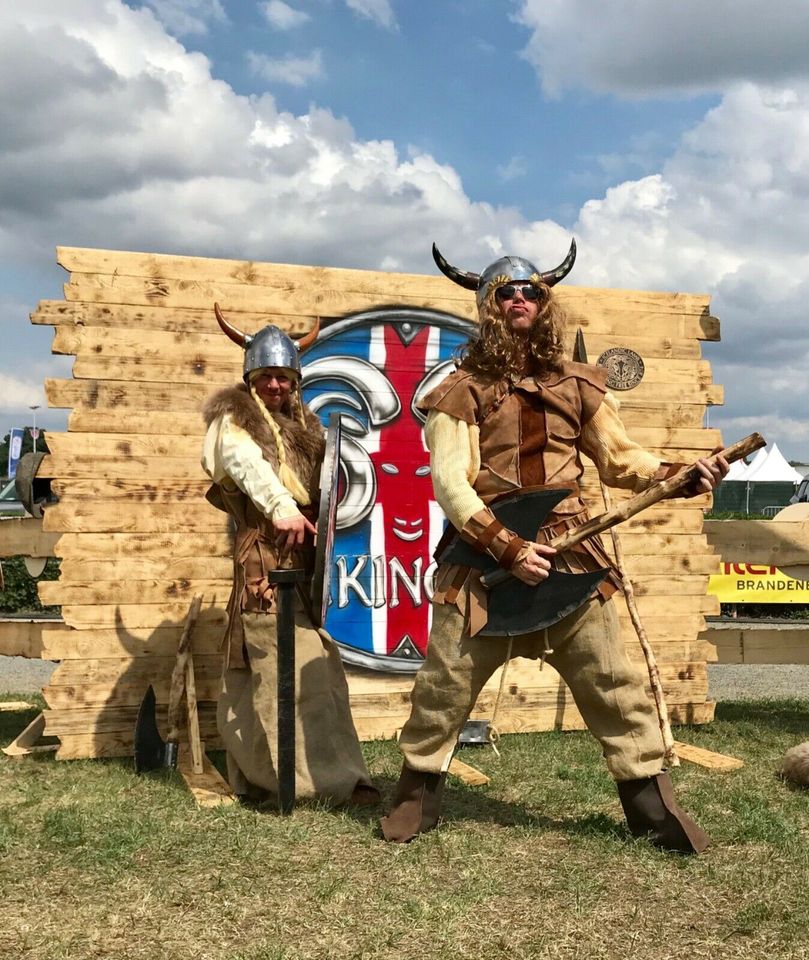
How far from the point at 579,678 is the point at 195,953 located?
1630 millimetres

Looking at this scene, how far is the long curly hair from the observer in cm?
391

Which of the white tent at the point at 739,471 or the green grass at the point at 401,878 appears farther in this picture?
the white tent at the point at 739,471

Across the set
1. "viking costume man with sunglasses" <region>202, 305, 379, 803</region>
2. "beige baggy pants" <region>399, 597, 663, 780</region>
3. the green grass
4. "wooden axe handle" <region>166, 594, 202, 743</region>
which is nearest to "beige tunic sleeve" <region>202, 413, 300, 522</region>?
"viking costume man with sunglasses" <region>202, 305, 379, 803</region>

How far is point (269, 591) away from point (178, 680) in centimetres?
106

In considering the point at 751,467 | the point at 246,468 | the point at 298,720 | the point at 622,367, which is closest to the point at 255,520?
the point at 246,468

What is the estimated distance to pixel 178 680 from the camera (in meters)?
5.26

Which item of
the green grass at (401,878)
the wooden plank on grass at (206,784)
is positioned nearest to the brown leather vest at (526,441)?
the green grass at (401,878)

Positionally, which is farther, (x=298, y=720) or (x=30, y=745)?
(x=30, y=745)

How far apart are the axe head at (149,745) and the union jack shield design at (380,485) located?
1136mm

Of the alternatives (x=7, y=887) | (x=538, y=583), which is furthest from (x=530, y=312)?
(x=7, y=887)

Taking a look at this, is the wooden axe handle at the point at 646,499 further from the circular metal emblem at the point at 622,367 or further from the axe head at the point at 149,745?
the circular metal emblem at the point at 622,367

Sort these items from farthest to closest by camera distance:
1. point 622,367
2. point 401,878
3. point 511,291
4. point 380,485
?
point 622,367
point 380,485
point 511,291
point 401,878

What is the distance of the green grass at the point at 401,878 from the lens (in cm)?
293

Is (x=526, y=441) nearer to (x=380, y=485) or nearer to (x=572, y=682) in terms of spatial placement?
(x=572, y=682)
